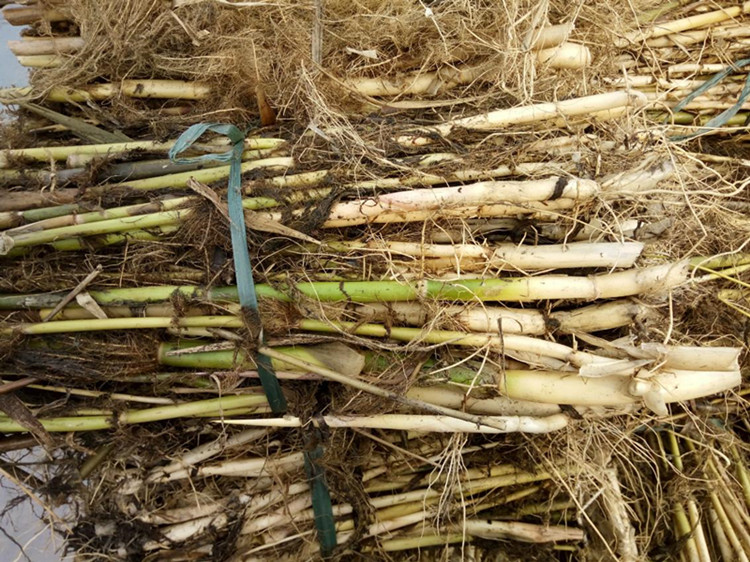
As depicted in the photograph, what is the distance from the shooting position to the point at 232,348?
37.9 inches

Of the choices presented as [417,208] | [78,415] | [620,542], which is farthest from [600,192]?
[78,415]

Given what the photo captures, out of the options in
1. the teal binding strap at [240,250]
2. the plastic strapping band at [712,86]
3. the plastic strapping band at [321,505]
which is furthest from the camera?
the plastic strapping band at [712,86]

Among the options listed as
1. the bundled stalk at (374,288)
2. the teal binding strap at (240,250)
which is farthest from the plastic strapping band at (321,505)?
the teal binding strap at (240,250)

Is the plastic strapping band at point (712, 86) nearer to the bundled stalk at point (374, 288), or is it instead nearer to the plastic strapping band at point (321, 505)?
the bundled stalk at point (374, 288)

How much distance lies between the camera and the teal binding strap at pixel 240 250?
899 mm

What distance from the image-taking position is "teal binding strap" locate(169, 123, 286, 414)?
899mm

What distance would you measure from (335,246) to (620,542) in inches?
31.6

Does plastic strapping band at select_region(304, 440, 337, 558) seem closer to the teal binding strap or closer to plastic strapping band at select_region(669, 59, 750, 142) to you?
the teal binding strap

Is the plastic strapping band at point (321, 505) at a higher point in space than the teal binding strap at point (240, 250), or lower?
lower

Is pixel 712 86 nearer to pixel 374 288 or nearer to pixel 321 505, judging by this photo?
pixel 374 288

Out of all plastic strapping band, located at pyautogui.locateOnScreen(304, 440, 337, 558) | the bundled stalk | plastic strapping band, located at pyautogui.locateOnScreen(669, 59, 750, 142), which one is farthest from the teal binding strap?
plastic strapping band, located at pyautogui.locateOnScreen(669, 59, 750, 142)

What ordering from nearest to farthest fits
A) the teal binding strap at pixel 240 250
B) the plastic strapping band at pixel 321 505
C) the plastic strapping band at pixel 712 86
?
1. the teal binding strap at pixel 240 250
2. the plastic strapping band at pixel 321 505
3. the plastic strapping band at pixel 712 86

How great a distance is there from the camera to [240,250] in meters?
0.91

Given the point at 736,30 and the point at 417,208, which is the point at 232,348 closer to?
the point at 417,208
